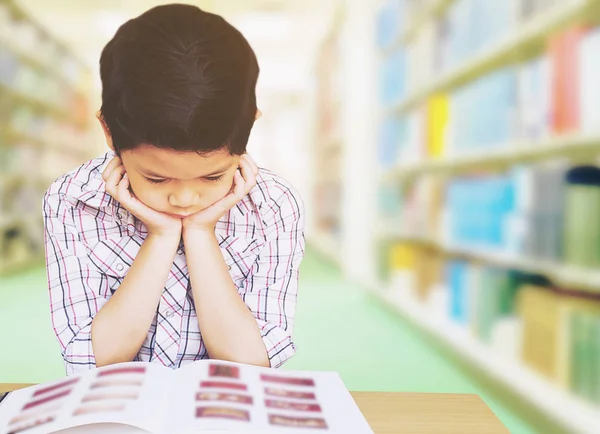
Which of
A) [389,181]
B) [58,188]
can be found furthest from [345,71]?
[58,188]

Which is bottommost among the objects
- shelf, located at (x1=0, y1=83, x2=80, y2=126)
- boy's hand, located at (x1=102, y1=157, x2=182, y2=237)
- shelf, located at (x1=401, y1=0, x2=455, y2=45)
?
boy's hand, located at (x1=102, y1=157, x2=182, y2=237)

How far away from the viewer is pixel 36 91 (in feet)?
17.5

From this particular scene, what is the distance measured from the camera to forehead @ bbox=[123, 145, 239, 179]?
78cm

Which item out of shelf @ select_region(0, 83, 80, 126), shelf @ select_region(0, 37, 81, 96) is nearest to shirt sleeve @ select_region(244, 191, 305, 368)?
shelf @ select_region(0, 83, 80, 126)

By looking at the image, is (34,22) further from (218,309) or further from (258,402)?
(258,402)

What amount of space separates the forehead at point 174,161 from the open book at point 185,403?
8.8 inches

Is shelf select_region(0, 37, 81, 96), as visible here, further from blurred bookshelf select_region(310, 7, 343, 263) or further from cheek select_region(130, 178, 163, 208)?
cheek select_region(130, 178, 163, 208)

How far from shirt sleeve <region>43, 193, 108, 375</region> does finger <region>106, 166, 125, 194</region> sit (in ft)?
0.25

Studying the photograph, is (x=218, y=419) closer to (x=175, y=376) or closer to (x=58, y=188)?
(x=175, y=376)

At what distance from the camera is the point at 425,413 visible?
26.0 inches

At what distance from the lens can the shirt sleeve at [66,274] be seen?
2.85ft

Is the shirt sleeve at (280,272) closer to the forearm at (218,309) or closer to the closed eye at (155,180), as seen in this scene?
the forearm at (218,309)

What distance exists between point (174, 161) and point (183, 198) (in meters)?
0.06

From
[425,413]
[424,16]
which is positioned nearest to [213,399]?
[425,413]
